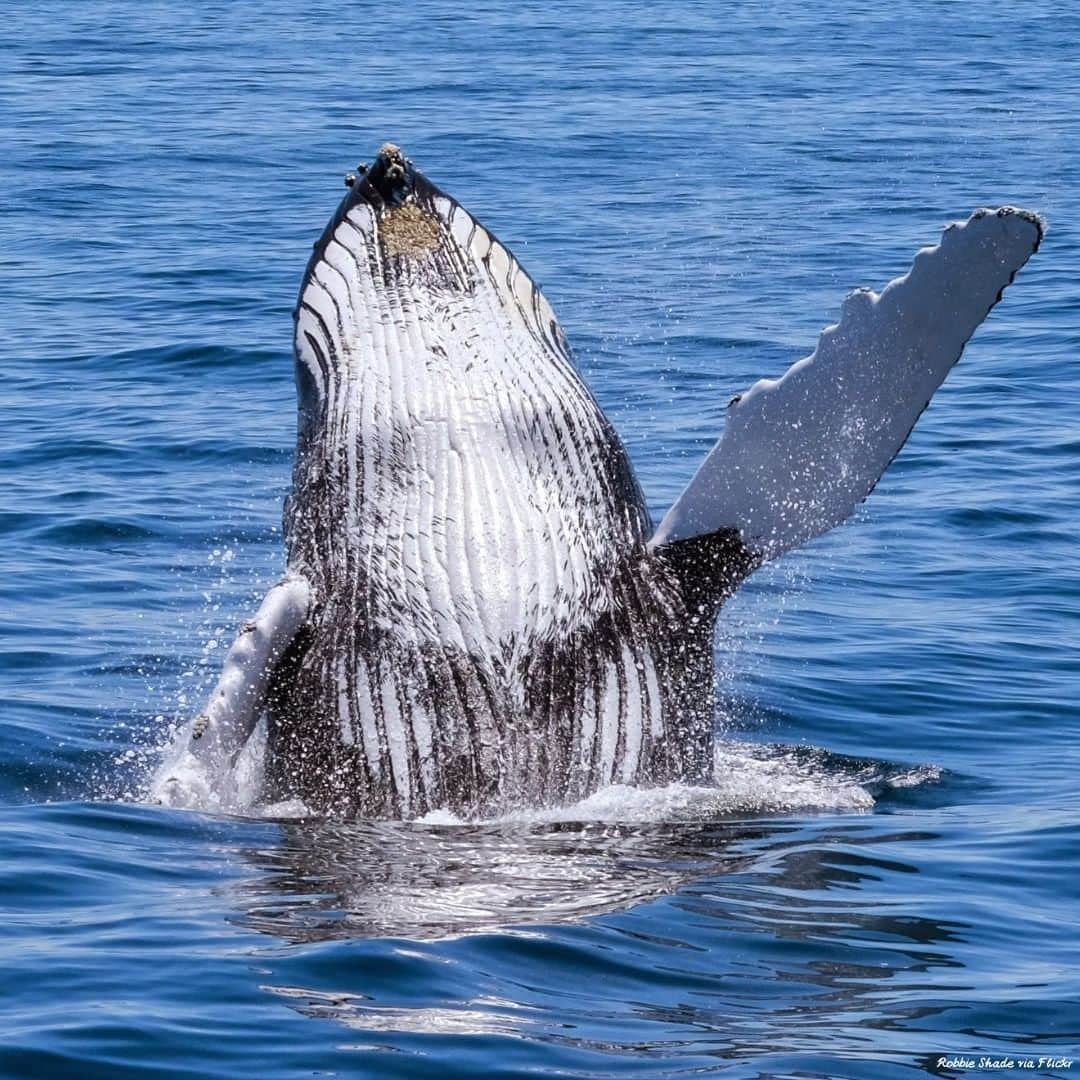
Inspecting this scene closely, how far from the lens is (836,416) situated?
12430 millimetres

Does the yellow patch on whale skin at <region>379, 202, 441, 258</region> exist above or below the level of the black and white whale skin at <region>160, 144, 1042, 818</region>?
above

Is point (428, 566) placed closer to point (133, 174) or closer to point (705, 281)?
point (705, 281)

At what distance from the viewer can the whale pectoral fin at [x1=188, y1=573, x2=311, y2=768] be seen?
1105 cm

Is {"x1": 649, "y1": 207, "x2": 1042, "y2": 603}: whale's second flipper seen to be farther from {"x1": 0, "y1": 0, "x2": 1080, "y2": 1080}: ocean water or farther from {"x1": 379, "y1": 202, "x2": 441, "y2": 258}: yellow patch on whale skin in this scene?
{"x1": 379, "y1": 202, "x2": 441, "y2": 258}: yellow patch on whale skin

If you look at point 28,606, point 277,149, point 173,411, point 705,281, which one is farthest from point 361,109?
point 28,606

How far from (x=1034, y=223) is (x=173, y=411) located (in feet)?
48.1

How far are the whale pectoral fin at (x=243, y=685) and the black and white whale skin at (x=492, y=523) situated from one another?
0.01 metres

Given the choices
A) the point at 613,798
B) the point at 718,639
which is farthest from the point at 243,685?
the point at 718,639

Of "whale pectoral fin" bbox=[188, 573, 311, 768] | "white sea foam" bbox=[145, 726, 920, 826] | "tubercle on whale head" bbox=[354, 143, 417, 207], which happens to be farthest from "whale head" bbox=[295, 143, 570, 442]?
"white sea foam" bbox=[145, 726, 920, 826]

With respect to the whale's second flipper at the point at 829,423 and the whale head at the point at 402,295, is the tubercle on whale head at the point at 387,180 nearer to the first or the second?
the whale head at the point at 402,295

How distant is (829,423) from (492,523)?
2.13 m

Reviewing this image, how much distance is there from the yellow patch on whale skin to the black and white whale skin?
1cm

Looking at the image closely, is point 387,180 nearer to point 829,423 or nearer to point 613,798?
point 829,423

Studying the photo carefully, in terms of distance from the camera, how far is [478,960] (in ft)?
29.0
